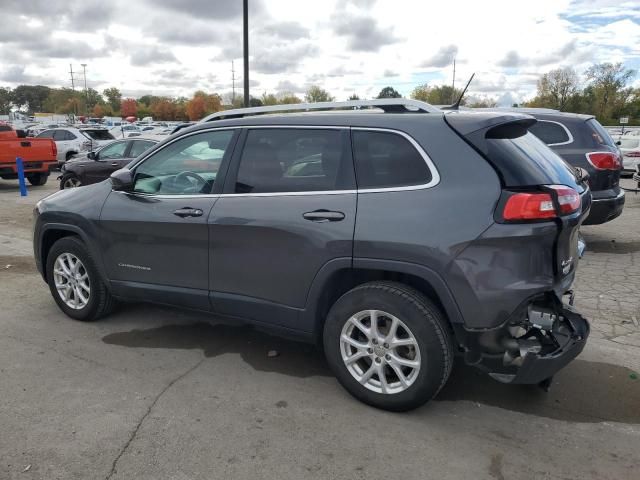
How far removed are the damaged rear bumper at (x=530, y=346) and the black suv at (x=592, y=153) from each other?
4.23m

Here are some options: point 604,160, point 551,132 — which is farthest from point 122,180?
point 604,160

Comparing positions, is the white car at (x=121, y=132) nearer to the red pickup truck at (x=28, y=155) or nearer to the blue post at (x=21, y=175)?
the red pickup truck at (x=28, y=155)

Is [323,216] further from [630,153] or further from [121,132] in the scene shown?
[121,132]

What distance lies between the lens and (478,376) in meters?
3.82

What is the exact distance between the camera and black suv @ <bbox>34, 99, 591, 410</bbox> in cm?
290

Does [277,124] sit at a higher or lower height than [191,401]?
higher

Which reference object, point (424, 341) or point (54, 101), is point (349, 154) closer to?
point (424, 341)

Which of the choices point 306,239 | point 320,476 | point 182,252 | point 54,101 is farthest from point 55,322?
point 54,101

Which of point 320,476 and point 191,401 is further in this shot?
point 191,401

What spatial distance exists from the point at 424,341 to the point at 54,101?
475ft

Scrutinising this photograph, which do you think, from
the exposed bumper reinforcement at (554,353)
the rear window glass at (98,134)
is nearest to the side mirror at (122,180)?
the exposed bumper reinforcement at (554,353)

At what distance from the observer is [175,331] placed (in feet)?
15.2

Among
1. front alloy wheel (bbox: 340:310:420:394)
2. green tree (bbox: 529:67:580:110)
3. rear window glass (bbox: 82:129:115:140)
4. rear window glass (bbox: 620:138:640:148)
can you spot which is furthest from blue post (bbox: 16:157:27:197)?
green tree (bbox: 529:67:580:110)

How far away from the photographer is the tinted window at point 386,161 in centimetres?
311
